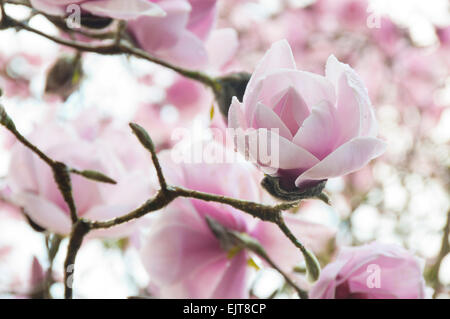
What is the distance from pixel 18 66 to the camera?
1421mm

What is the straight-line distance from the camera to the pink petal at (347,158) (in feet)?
1.00

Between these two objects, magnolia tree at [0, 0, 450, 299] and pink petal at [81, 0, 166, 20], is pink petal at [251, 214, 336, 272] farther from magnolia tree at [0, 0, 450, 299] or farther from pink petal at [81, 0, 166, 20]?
pink petal at [81, 0, 166, 20]

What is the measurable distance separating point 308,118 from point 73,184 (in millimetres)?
239

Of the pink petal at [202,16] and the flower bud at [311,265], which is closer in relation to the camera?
the flower bud at [311,265]

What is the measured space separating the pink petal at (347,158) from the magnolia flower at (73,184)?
186mm

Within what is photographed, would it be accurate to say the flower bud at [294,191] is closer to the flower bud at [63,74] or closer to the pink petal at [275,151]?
the pink petal at [275,151]

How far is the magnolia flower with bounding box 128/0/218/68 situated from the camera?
0.48m

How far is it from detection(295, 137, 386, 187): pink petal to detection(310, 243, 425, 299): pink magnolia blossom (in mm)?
93

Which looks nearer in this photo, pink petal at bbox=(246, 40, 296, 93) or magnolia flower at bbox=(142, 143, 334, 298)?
pink petal at bbox=(246, 40, 296, 93)

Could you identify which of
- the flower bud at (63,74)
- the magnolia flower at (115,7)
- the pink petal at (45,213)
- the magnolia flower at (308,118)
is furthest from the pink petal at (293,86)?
the flower bud at (63,74)

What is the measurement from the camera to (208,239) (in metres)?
0.47

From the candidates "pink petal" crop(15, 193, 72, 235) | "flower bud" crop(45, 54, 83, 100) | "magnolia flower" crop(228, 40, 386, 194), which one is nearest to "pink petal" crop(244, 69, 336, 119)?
"magnolia flower" crop(228, 40, 386, 194)
